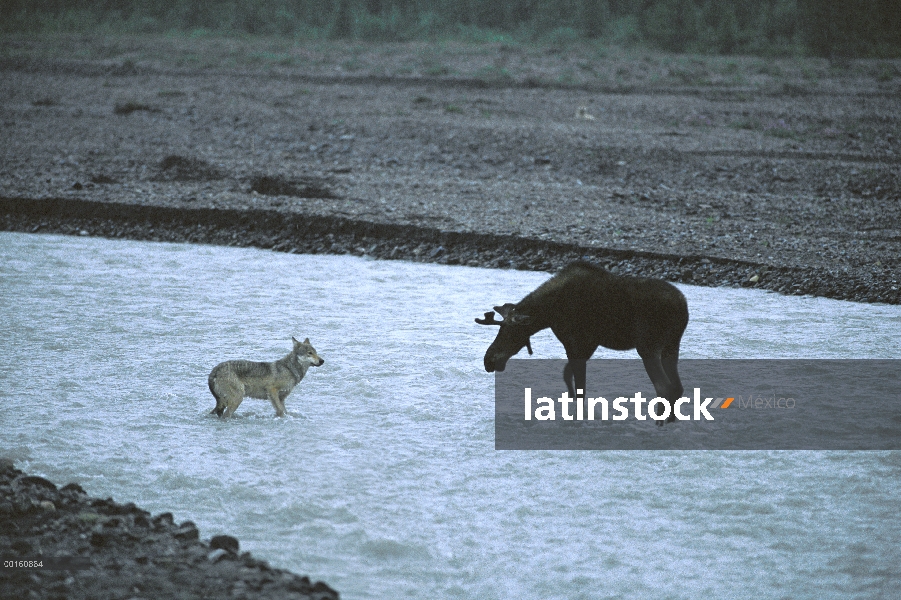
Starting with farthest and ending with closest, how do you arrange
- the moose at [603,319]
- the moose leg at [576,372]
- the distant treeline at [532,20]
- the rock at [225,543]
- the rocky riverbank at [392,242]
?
the distant treeline at [532,20] < the rocky riverbank at [392,242] < the moose leg at [576,372] < the moose at [603,319] < the rock at [225,543]

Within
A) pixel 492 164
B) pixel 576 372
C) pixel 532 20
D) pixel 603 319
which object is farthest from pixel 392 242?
pixel 532 20

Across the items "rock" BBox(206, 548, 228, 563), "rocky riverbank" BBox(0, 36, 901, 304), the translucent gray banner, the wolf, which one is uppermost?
"rocky riverbank" BBox(0, 36, 901, 304)

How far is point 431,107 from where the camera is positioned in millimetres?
22062

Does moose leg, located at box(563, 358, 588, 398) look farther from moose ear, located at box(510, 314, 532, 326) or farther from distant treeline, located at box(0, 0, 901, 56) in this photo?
distant treeline, located at box(0, 0, 901, 56)

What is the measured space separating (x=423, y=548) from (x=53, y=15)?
41.7 metres

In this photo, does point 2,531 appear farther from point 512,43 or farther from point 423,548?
point 512,43

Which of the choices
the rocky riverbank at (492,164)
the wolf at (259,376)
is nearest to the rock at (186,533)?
the wolf at (259,376)

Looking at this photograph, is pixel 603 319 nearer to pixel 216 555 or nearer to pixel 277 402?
pixel 277 402

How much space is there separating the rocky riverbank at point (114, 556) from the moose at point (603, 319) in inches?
77.1

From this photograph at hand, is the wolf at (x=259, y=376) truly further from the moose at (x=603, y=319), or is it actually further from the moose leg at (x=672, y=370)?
the moose leg at (x=672, y=370)

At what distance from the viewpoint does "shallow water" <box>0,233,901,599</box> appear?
190 inches

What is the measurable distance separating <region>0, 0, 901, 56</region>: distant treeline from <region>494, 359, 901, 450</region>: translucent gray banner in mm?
26546

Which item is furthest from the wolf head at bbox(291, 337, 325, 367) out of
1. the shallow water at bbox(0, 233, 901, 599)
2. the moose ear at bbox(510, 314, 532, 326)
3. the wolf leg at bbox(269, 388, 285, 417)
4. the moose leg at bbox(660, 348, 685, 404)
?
the moose leg at bbox(660, 348, 685, 404)

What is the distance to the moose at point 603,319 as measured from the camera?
586 centimetres
